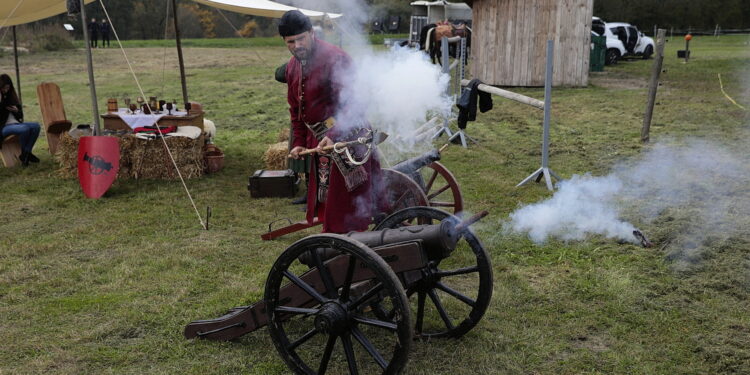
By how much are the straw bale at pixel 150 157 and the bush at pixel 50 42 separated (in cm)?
2212

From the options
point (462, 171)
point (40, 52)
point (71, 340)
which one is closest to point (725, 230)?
point (462, 171)

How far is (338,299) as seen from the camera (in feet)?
9.79

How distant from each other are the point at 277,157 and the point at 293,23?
13.7ft

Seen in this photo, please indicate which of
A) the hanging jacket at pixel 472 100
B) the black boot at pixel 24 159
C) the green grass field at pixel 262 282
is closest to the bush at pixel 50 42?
the green grass field at pixel 262 282

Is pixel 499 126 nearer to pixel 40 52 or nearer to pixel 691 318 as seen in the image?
pixel 691 318

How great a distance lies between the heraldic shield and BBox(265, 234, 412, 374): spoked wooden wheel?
4.35 meters

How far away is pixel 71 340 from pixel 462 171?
4.99 metres

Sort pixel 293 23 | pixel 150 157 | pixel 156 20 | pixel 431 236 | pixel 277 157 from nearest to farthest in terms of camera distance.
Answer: pixel 431 236 < pixel 293 23 < pixel 150 157 < pixel 277 157 < pixel 156 20

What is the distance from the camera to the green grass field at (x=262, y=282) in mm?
3365

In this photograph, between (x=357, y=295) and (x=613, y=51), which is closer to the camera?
(x=357, y=295)

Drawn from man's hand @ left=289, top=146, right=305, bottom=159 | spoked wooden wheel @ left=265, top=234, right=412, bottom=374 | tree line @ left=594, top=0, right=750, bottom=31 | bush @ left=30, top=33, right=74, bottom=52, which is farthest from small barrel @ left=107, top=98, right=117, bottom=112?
tree line @ left=594, top=0, right=750, bottom=31

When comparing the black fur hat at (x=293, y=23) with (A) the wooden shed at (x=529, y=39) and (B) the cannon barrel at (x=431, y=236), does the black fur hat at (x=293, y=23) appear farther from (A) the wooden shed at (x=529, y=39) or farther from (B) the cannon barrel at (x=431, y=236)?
(A) the wooden shed at (x=529, y=39)

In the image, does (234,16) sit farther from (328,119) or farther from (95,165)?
(328,119)

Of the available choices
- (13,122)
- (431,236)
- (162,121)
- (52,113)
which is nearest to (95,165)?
(162,121)
